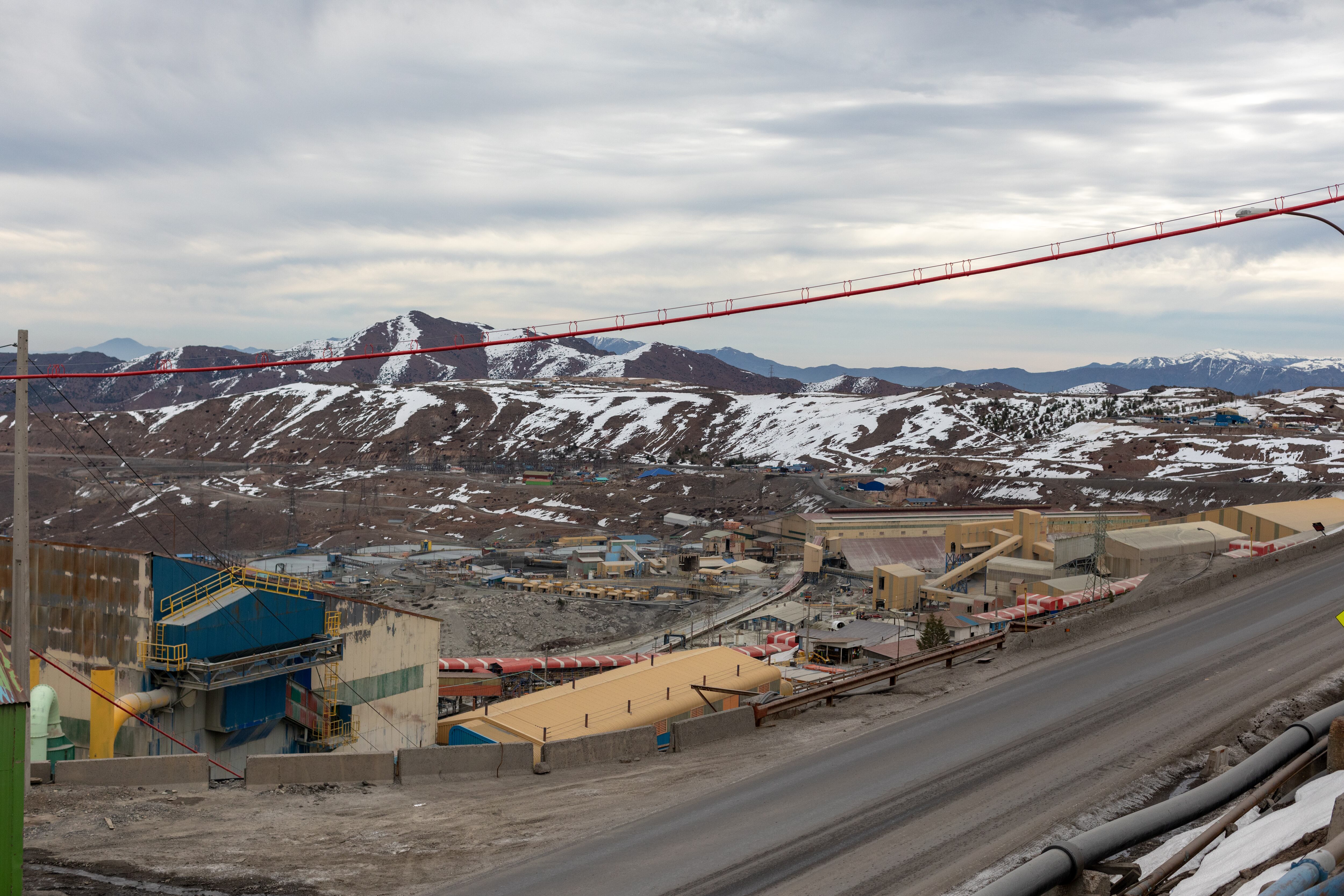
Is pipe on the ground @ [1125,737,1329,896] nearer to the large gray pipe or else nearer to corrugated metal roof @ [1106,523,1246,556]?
the large gray pipe

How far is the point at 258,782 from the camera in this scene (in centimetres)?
1526

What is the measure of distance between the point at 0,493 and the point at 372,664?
13911 centimetres

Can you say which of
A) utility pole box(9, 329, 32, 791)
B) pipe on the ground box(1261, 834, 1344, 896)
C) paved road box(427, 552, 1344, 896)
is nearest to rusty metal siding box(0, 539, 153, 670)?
utility pole box(9, 329, 32, 791)

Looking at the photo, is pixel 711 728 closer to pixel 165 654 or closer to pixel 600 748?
pixel 600 748

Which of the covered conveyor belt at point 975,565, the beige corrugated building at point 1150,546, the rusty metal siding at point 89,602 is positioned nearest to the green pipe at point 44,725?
the rusty metal siding at point 89,602

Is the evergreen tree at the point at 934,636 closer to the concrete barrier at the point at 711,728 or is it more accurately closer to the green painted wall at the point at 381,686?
the green painted wall at the point at 381,686

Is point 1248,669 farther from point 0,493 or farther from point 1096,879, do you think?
point 0,493

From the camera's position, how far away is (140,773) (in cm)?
1491

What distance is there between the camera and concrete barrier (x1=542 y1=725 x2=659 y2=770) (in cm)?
1662

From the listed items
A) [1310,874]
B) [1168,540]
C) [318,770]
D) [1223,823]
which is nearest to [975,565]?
[1168,540]

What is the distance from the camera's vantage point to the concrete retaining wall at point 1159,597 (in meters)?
23.4

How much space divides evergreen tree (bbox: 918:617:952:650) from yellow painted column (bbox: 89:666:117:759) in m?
24.9

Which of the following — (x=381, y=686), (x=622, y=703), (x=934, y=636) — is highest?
(x=622, y=703)

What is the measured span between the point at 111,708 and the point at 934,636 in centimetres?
2713
